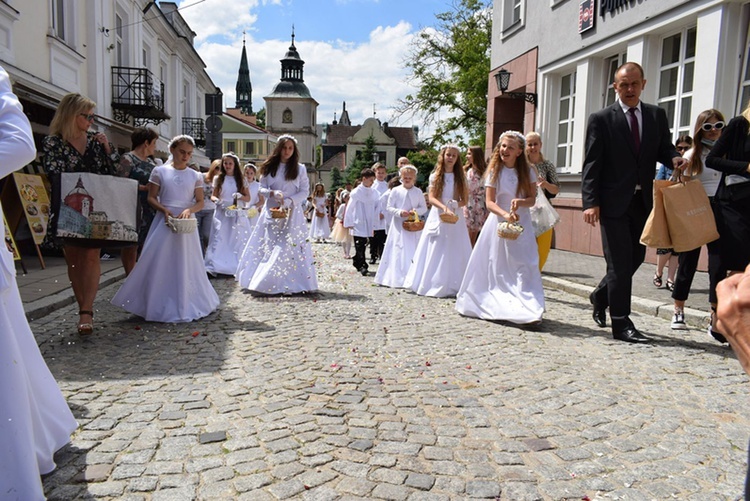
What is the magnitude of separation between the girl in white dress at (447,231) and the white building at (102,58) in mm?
7258

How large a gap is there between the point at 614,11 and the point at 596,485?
1238cm

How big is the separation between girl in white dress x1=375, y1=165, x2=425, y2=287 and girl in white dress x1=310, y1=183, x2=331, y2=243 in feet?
37.4

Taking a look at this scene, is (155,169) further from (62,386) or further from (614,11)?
(614,11)

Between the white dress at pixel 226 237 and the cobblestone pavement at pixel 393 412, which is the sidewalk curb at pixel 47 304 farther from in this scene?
the white dress at pixel 226 237

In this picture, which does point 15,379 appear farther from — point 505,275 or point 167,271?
point 505,275

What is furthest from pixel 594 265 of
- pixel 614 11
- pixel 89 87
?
pixel 89 87

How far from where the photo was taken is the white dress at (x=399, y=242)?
952 centimetres

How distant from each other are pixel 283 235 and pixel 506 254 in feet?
10.7

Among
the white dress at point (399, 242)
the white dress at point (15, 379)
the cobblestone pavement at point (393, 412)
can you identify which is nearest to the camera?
the white dress at point (15, 379)

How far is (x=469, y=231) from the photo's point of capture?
941cm

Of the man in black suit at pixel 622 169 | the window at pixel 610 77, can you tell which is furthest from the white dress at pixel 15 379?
the window at pixel 610 77

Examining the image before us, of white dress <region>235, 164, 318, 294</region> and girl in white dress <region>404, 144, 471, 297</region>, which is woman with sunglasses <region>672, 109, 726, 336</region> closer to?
girl in white dress <region>404, 144, 471, 297</region>

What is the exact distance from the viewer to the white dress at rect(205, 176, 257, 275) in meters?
10.5

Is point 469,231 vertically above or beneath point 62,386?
above
